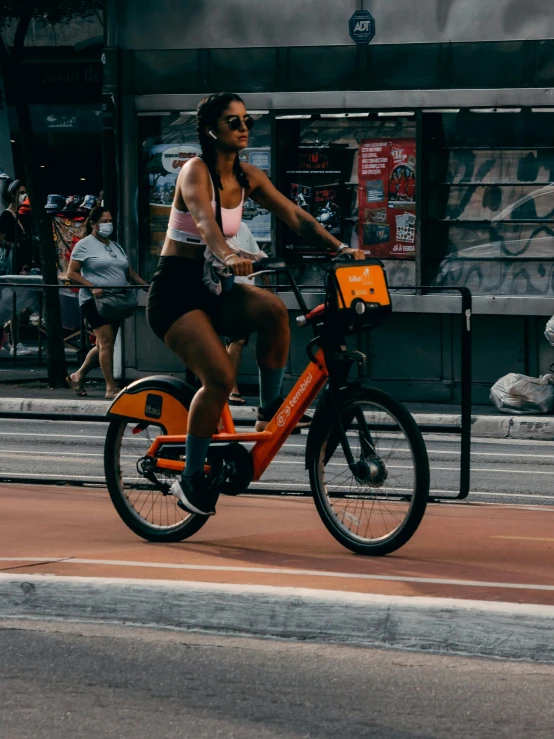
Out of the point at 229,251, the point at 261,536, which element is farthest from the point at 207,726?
the point at 261,536

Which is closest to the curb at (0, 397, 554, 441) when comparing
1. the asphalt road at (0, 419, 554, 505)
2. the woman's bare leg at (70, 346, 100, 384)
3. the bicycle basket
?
the asphalt road at (0, 419, 554, 505)

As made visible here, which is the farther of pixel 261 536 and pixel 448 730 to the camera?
pixel 261 536

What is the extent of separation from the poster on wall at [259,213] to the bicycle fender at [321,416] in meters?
9.22

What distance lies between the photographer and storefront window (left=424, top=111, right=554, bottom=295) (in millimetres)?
14648

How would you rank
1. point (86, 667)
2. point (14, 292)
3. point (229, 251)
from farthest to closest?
point (14, 292) < point (229, 251) < point (86, 667)

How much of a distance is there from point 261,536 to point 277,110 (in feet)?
29.0

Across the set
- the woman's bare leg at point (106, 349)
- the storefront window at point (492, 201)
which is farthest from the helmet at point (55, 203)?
the storefront window at point (492, 201)

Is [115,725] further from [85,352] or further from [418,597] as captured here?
[85,352]

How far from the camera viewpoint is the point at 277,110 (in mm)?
15234

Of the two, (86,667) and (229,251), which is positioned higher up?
(229,251)

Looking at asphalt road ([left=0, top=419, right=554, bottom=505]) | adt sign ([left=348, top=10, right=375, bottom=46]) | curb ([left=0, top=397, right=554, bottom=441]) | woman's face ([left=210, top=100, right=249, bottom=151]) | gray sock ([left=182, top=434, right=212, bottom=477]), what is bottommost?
curb ([left=0, top=397, right=554, bottom=441])

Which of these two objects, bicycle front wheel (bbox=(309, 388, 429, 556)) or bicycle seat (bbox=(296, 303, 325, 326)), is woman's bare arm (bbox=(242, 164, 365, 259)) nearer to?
bicycle seat (bbox=(296, 303, 325, 326))

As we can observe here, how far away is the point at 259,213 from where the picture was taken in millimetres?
15500

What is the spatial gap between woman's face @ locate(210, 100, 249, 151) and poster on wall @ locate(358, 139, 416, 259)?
8663 mm
